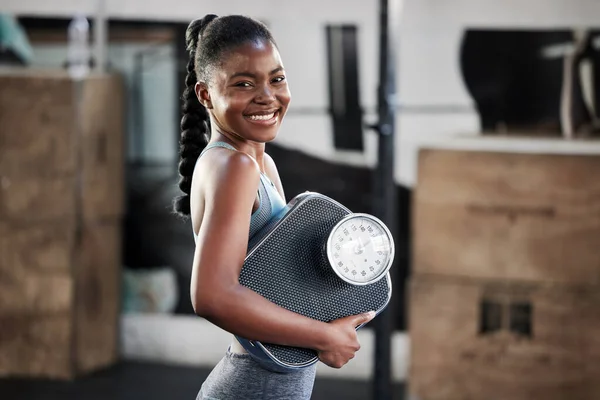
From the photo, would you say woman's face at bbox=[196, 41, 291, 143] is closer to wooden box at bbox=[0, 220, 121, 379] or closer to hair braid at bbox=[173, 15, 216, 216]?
hair braid at bbox=[173, 15, 216, 216]

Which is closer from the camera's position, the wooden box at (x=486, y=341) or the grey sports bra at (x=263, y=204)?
the grey sports bra at (x=263, y=204)

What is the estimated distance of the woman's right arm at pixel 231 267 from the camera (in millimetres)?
1228

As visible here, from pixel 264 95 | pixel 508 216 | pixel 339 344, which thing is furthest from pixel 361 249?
pixel 508 216

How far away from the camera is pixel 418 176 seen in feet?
11.2

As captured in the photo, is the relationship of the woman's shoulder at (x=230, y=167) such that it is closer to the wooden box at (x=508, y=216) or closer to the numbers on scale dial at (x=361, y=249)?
the numbers on scale dial at (x=361, y=249)

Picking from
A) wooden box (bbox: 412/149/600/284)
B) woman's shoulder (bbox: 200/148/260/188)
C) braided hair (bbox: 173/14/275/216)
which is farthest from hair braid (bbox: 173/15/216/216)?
wooden box (bbox: 412/149/600/284)

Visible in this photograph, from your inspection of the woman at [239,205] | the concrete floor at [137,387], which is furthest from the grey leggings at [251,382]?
the concrete floor at [137,387]

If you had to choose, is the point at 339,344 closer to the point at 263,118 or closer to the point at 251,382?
the point at 251,382

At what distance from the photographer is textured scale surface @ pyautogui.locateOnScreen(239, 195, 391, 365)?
130 cm

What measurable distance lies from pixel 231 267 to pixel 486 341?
234 centimetres

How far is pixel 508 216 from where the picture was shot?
3.36 metres

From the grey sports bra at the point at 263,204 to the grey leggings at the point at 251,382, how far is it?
187 mm

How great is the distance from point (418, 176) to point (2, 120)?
1.60 meters

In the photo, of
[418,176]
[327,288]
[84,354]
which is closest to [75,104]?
[84,354]
